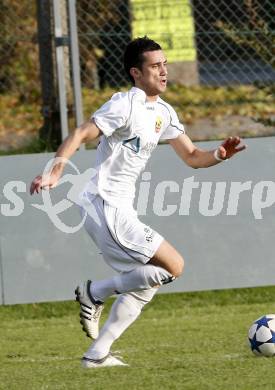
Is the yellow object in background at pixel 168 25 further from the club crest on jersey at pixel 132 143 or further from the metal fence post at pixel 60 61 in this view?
the club crest on jersey at pixel 132 143

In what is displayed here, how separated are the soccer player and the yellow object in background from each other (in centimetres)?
371

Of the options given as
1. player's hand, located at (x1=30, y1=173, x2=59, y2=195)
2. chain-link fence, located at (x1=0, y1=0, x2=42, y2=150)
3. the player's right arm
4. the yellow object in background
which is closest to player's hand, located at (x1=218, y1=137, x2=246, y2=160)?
the player's right arm

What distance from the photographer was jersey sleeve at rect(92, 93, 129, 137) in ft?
22.2

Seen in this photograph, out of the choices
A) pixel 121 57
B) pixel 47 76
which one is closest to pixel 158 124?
pixel 47 76

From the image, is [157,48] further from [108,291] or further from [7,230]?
[7,230]

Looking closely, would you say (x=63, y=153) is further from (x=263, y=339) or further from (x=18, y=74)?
(x=18, y=74)

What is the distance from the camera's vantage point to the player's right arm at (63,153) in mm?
6348

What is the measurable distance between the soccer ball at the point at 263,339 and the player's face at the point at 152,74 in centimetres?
160

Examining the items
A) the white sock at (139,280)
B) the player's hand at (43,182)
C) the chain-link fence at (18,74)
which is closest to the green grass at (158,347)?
the white sock at (139,280)

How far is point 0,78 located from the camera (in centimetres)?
1191

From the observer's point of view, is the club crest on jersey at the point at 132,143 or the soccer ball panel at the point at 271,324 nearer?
the club crest on jersey at the point at 132,143

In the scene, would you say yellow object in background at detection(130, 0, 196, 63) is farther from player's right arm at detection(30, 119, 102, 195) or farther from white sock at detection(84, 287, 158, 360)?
white sock at detection(84, 287, 158, 360)

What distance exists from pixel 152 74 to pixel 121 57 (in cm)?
414

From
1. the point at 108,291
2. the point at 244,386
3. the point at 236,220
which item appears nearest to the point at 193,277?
the point at 236,220
